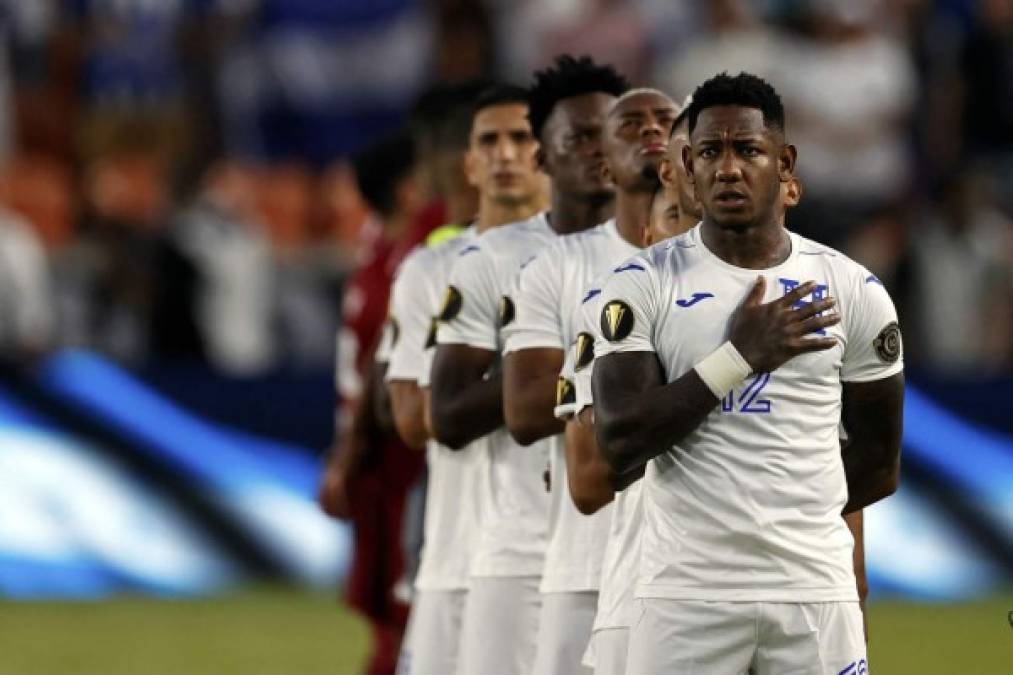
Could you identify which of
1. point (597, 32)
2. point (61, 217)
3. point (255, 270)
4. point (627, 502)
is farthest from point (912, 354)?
point (627, 502)

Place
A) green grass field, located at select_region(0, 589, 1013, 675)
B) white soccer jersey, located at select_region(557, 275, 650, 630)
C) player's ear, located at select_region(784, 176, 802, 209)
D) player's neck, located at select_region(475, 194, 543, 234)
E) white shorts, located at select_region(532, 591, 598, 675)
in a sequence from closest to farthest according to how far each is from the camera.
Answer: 1. player's ear, located at select_region(784, 176, 802, 209)
2. white soccer jersey, located at select_region(557, 275, 650, 630)
3. white shorts, located at select_region(532, 591, 598, 675)
4. player's neck, located at select_region(475, 194, 543, 234)
5. green grass field, located at select_region(0, 589, 1013, 675)

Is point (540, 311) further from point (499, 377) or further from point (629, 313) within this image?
point (629, 313)

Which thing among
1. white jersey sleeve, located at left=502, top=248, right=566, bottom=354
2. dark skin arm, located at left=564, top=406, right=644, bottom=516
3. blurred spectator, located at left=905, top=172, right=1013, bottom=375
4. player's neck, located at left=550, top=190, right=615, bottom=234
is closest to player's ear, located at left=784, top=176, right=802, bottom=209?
dark skin arm, located at left=564, top=406, right=644, bottom=516

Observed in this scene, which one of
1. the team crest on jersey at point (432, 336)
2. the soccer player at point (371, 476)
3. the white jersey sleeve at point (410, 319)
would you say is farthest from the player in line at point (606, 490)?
the soccer player at point (371, 476)

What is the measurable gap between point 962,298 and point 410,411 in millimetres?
7624

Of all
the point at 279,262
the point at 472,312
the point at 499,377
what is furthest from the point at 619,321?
the point at 279,262

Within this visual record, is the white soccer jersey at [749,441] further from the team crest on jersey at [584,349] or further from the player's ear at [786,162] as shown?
Result: the team crest on jersey at [584,349]

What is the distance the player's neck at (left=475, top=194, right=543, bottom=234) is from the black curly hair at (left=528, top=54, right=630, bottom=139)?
0.45m

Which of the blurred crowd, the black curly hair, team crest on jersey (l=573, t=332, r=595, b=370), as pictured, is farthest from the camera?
the blurred crowd

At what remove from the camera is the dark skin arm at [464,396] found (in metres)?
7.20

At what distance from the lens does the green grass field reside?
37.8 feet

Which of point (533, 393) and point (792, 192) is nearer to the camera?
point (792, 192)

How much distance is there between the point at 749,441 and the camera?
17.7 feet

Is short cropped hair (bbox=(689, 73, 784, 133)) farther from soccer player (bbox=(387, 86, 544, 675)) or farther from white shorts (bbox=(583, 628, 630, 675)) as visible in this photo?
soccer player (bbox=(387, 86, 544, 675))
